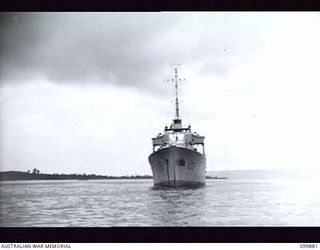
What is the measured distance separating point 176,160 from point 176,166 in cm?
26

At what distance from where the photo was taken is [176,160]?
2042 cm

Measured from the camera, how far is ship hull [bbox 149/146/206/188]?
66.8 ft

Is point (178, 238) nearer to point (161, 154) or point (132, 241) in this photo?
point (132, 241)

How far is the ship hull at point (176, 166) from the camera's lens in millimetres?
20359

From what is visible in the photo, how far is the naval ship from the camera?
20391mm

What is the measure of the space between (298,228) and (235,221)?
1065 mm

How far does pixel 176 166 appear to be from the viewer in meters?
20.3

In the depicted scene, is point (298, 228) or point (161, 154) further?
point (161, 154)

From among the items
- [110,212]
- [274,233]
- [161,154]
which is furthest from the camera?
[161,154]

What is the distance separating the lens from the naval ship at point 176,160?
66.9 feet

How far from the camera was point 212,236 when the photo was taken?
22.8 feet
